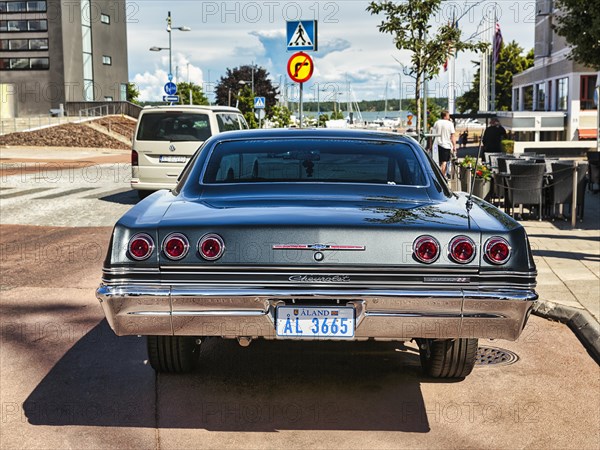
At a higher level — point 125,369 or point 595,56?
point 595,56

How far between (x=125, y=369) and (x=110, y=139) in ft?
136

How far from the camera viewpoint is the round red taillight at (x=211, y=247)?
4246 millimetres

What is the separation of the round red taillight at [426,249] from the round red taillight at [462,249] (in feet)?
0.25

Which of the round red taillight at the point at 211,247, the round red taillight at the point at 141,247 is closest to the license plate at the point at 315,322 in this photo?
the round red taillight at the point at 211,247

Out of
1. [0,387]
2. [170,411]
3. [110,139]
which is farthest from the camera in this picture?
[110,139]

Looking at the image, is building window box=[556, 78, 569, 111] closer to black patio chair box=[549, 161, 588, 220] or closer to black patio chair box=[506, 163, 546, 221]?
black patio chair box=[549, 161, 588, 220]

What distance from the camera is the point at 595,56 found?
59.7ft

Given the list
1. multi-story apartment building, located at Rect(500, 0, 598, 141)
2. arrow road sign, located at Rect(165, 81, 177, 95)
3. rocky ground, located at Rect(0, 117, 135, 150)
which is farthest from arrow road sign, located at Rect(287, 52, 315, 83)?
rocky ground, located at Rect(0, 117, 135, 150)

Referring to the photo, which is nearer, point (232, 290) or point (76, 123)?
point (232, 290)

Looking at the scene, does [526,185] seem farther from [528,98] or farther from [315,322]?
[528,98]

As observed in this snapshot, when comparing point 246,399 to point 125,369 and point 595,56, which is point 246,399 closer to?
point 125,369

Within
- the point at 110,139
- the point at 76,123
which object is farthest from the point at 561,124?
the point at 76,123

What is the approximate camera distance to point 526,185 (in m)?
13.1

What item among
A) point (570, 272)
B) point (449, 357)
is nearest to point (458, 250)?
point (449, 357)
